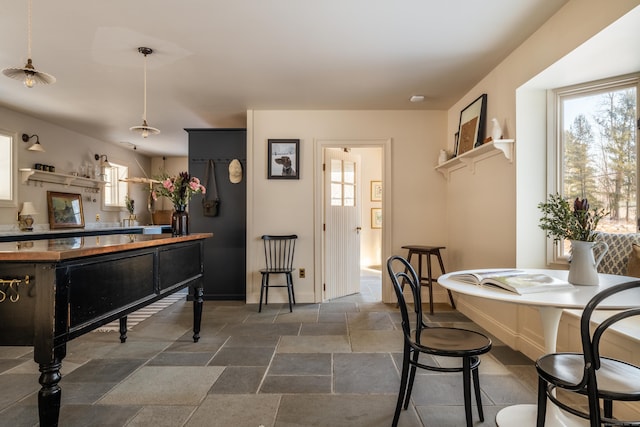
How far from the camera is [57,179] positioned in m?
5.27

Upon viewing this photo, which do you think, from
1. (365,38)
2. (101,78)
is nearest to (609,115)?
(365,38)

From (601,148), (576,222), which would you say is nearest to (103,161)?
(576,222)

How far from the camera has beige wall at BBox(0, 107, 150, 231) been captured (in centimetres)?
452

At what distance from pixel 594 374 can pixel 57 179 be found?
662 centimetres

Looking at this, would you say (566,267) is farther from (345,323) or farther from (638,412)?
(345,323)

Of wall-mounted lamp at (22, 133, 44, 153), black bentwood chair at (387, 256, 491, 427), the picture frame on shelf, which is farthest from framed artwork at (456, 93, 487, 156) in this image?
wall-mounted lamp at (22, 133, 44, 153)

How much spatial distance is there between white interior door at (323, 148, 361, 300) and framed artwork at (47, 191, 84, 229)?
4236 mm

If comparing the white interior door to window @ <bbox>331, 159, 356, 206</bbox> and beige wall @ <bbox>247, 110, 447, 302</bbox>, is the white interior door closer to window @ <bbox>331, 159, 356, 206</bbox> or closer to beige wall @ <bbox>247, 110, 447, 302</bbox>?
window @ <bbox>331, 159, 356, 206</bbox>

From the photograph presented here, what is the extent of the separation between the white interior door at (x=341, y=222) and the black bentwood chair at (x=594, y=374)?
3122 millimetres

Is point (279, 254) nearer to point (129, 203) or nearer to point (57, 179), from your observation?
point (57, 179)

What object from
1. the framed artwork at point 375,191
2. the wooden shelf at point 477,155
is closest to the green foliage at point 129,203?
the framed artwork at point 375,191

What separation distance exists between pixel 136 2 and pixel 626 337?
3384 mm

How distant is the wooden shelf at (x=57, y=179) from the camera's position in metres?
4.63

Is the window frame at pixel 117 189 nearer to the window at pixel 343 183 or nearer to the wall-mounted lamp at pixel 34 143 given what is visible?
the wall-mounted lamp at pixel 34 143
